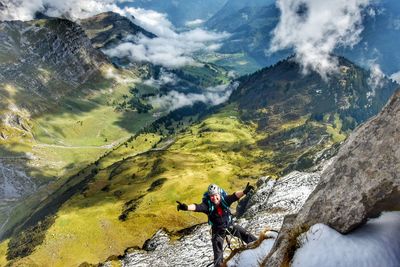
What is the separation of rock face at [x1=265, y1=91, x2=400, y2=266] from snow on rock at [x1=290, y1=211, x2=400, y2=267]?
0.50 metres

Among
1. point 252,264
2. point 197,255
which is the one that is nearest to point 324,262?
point 252,264

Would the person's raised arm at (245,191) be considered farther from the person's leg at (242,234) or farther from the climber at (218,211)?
the person's leg at (242,234)

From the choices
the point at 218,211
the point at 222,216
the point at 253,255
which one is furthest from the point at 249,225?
the point at 253,255

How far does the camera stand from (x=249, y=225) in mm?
58000

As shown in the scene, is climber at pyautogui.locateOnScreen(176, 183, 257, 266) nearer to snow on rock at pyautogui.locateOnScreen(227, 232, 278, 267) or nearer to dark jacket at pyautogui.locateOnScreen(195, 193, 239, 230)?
dark jacket at pyautogui.locateOnScreen(195, 193, 239, 230)

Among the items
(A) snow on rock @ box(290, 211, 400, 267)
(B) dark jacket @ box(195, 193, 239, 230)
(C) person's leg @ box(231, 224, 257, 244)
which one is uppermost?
(B) dark jacket @ box(195, 193, 239, 230)

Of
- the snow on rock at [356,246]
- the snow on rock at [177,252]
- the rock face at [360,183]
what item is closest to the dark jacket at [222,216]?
the rock face at [360,183]

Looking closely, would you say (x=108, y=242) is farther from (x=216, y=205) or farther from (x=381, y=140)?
(x=381, y=140)

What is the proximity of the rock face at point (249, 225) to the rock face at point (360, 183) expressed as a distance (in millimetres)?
32407

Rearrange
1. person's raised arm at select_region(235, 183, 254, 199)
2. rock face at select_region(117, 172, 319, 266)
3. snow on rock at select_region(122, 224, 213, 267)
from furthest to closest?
rock face at select_region(117, 172, 319, 266), snow on rock at select_region(122, 224, 213, 267), person's raised arm at select_region(235, 183, 254, 199)

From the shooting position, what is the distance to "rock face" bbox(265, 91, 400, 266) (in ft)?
53.1

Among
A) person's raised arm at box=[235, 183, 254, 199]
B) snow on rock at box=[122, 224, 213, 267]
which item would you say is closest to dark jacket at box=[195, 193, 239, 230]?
person's raised arm at box=[235, 183, 254, 199]

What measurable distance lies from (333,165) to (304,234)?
4.26 meters

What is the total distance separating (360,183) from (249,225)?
42.1m
